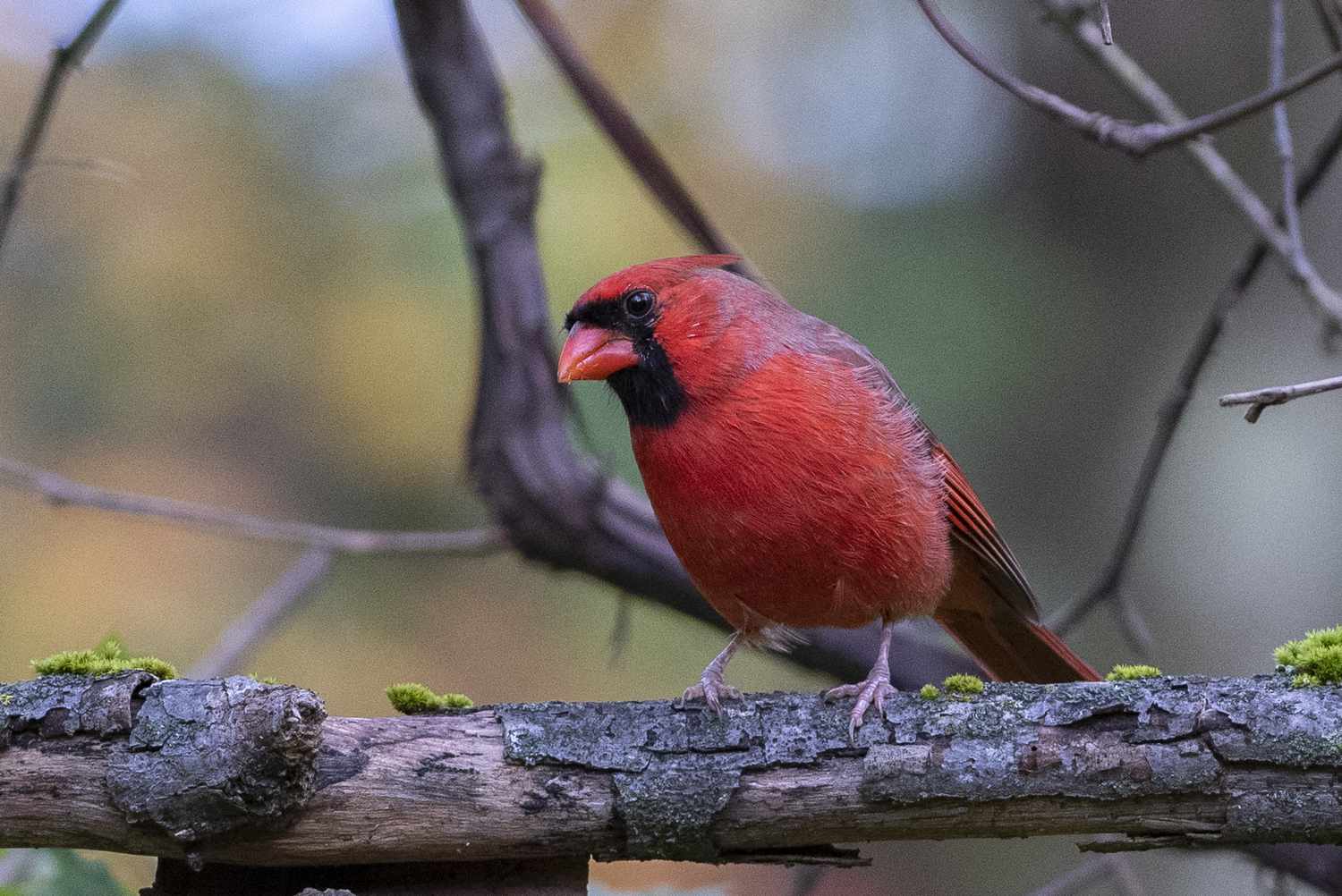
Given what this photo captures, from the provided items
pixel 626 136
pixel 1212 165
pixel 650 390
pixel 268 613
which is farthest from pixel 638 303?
pixel 268 613

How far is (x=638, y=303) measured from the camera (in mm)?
3180

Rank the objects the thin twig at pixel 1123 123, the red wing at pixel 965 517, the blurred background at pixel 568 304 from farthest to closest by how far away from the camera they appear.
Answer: the blurred background at pixel 568 304, the red wing at pixel 965 517, the thin twig at pixel 1123 123

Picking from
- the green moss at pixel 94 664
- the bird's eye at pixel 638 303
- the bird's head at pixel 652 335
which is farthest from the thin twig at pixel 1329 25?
the green moss at pixel 94 664

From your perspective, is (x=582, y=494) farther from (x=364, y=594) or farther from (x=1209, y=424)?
(x=1209, y=424)

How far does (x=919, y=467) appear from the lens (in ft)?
10.5

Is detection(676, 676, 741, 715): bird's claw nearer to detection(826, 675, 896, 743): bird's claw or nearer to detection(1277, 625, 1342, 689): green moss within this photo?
detection(826, 675, 896, 743): bird's claw

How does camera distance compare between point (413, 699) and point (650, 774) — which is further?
point (413, 699)

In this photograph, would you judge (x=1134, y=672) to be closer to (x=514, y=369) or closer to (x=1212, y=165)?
(x=1212, y=165)

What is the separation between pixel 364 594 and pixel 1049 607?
2.69 meters

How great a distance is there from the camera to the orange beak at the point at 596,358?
3146mm

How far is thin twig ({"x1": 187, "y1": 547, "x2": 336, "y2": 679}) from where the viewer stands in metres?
3.87

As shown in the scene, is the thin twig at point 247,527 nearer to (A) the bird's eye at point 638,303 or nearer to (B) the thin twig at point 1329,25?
(A) the bird's eye at point 638,303

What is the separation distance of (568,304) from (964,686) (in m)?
2.97

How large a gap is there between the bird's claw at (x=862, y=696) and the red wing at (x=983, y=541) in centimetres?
72
